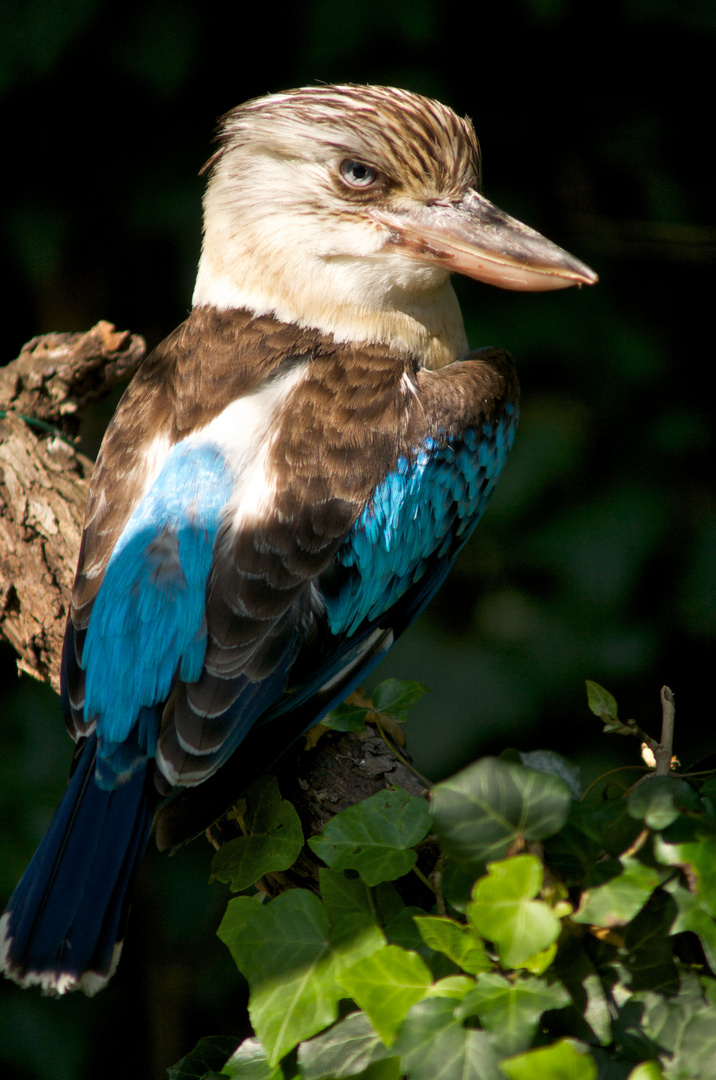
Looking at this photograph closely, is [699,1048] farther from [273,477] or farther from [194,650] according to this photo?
[273,477]

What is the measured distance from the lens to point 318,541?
5.12 ft

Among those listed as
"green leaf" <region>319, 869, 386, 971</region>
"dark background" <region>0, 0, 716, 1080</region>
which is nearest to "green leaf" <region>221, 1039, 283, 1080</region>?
"green leaf" <region>319, 869, 386, 971</region>

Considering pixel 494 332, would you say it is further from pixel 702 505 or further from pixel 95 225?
pixel 95 225

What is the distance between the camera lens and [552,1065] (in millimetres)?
834

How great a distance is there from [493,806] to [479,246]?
3.97 ft

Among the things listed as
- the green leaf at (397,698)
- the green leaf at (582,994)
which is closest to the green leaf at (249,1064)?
the green leaf at (582,994)

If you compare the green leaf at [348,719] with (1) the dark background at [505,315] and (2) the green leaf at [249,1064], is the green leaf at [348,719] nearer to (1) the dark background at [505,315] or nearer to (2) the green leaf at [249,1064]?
(2) the green leaf at [249,1064]

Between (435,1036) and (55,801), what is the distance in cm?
157

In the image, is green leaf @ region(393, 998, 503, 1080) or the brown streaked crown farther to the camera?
the brown streaked crown

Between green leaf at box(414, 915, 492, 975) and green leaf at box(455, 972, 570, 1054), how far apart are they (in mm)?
57

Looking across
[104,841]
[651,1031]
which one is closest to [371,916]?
[651,1031]

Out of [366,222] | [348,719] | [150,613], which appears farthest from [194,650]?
[366,222]

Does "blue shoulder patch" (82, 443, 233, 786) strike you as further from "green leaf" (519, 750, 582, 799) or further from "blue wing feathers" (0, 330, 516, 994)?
"green leaf" (519, 750, 582, 799)

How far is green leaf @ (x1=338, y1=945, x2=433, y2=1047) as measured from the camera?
3.16 feet
